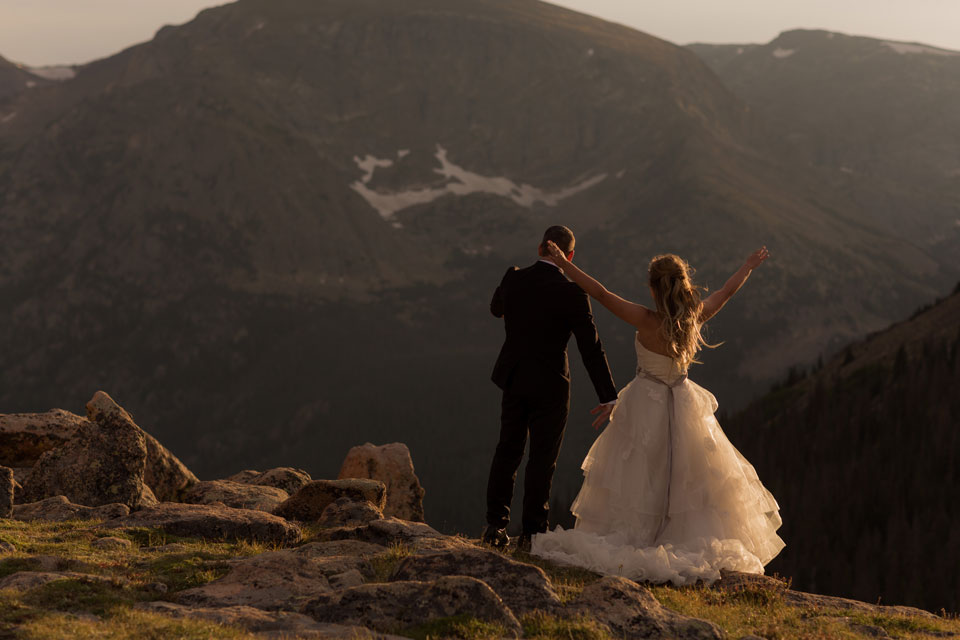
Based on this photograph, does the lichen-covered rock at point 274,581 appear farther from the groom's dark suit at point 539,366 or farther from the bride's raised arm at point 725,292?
the bride's raised arm at point 725,292

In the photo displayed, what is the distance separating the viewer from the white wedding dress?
12.9m

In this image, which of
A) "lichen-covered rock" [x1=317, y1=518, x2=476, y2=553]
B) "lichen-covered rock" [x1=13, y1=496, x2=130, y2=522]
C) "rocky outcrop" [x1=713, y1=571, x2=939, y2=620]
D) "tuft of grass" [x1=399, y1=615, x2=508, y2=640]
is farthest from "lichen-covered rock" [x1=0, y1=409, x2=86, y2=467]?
"rocky outcrop" [x1=713, y1=571, x2=939, y2=620]

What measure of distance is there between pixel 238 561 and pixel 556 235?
5.87m

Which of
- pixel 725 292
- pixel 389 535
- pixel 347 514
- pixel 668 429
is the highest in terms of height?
pixel 725 292

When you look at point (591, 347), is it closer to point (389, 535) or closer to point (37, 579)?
point (389, 535)

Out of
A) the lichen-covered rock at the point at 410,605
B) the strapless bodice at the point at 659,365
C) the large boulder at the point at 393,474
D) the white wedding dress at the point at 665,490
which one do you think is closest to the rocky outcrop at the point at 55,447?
the large boulder at the point at 393,474

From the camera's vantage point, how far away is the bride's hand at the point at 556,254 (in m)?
12.7

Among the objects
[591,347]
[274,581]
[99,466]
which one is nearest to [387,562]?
[274,581]

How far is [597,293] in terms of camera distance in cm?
1266

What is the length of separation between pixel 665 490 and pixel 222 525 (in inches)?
267

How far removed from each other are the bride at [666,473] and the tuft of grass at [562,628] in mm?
2836

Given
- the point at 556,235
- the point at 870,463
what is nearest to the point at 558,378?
the point at 556,235

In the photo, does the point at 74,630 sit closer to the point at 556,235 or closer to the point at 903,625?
the point at 556,235

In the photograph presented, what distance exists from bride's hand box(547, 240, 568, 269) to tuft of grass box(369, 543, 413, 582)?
4314 mm
